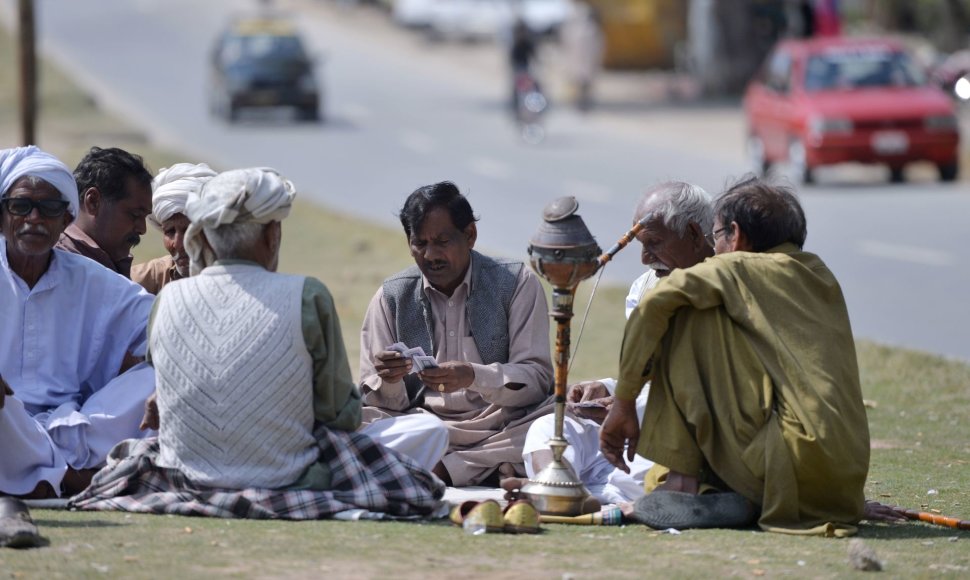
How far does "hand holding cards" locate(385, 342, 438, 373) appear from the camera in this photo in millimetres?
6148

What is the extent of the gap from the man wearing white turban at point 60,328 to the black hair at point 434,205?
1.05 m

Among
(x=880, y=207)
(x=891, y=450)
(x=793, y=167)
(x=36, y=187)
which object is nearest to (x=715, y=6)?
(x=793, y=167)

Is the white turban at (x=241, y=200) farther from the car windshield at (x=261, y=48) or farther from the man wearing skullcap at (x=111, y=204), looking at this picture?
the car windshield at (x=261, y=48)

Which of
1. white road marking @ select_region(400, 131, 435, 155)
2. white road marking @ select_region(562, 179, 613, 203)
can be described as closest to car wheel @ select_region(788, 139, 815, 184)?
white road marking @ select_region(562, 179, 613, 203)

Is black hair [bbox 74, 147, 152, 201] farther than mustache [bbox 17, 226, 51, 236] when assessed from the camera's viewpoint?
Yes

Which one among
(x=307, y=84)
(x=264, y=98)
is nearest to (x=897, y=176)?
(x=307, y=84)

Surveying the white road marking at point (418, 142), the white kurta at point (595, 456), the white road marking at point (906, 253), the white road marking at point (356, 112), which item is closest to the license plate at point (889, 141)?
the white road marking at point (906, 253)

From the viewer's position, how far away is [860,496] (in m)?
5.70

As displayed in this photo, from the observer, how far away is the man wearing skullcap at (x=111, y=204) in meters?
6.92

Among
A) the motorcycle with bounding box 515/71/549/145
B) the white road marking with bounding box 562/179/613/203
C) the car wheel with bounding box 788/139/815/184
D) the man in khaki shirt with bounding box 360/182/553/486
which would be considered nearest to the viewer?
the man in khaki shirt with bounding box 360/182/553/486

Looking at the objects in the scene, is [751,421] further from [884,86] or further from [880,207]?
[884,86]

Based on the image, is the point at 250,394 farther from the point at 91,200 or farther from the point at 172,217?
the point at 91,200

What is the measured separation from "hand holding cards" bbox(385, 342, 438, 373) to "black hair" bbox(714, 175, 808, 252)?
120 centimetres

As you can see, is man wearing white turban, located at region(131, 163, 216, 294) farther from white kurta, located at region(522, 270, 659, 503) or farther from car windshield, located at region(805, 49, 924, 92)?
car windshield, located at region(805, 49, 924, 92)
